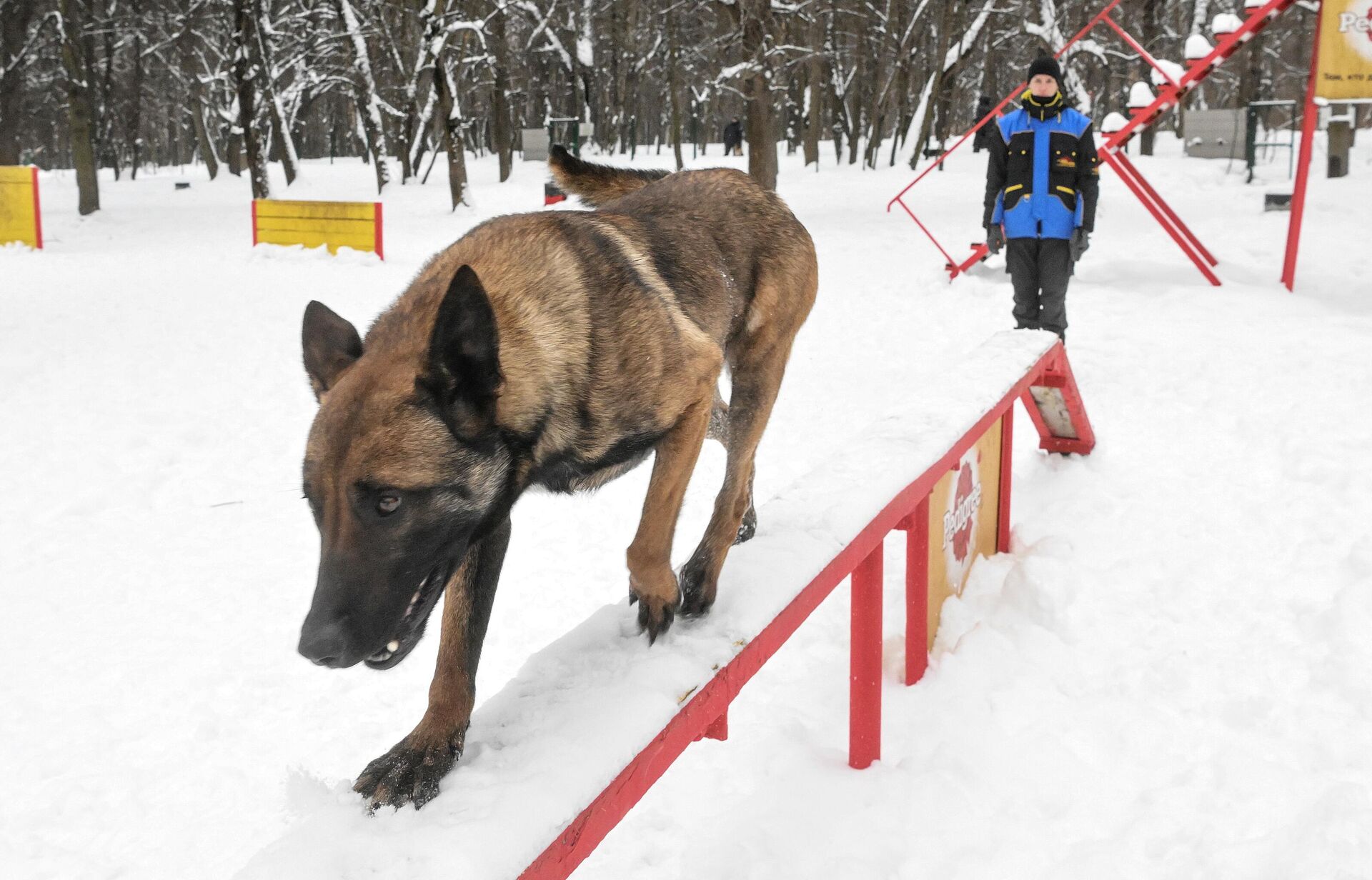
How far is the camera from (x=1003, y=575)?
4746 mm

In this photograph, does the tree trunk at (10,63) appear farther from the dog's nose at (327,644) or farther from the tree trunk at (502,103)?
the dog's nose at (327,644)

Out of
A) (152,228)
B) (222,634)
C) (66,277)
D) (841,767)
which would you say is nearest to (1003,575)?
(841,767)

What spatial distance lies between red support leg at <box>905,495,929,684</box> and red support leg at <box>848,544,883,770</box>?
42 centimetres

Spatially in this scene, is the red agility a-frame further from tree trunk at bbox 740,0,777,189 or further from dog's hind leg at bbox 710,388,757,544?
dog's hind leg at bbox 710,388,757,544

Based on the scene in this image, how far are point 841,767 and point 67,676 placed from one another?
317cm

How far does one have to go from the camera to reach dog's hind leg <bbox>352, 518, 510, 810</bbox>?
78.0 inches

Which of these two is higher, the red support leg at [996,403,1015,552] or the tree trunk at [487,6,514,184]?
the tree trunk at [487,6,514,184]

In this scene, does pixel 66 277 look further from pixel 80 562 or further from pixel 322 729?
pixel 322 729

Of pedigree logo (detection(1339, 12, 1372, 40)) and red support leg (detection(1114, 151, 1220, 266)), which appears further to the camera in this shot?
red support leg (detection(1114, 151, 1220, 266))

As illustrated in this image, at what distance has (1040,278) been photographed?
26.2ft

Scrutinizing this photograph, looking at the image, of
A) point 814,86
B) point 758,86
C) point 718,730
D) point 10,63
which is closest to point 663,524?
point 718,730

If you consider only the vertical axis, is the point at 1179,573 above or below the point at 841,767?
above

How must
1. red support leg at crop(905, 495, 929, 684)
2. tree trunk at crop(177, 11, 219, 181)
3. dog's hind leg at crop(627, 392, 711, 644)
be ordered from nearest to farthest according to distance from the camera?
dog's hind leg at crop(627, 392, 711, 644)
red support leg at crop(905, 495, 929, 684)
tree trunk at crop(177, 11, 219, 181)

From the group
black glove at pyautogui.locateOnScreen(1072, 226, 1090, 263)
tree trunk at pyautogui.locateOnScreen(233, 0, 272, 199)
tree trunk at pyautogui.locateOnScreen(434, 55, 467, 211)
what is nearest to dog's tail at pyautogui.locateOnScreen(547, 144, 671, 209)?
black glove at pyautogui.locateOnScreen(1072, 226, 1090, 263)
